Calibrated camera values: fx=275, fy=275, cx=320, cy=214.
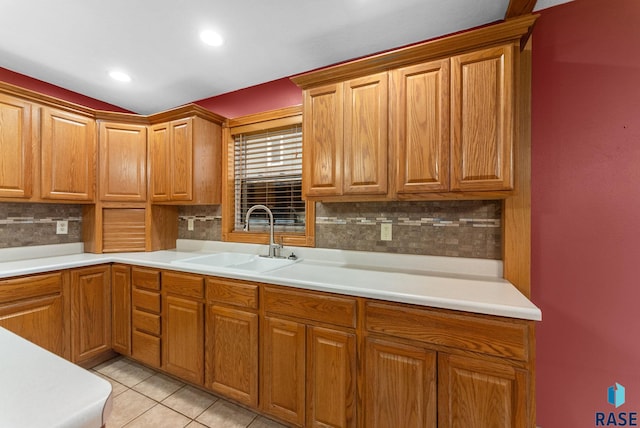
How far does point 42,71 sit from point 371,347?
330 centimetres

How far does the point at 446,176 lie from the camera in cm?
155

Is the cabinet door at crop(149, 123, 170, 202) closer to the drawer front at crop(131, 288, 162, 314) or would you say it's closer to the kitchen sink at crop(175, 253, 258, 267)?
the kitchen sink at crop(175, 253, 258, 267)

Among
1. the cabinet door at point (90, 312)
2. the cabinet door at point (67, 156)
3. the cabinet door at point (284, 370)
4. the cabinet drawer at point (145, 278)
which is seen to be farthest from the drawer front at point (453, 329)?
the cabinet door at point (67, 156)

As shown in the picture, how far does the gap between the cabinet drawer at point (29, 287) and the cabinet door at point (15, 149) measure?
26.2 inches

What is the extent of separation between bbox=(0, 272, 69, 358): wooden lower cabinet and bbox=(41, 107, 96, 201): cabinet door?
733 mm

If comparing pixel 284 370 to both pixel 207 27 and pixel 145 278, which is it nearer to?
pixel 145 278

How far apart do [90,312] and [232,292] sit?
1.41 meters

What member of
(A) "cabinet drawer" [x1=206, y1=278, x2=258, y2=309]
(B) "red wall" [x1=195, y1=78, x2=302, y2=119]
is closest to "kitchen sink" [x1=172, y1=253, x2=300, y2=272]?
(A) "cabinet drawer" [x1=206, y1=278, x2=258, y2=309]

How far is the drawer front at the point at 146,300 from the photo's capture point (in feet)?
6.91

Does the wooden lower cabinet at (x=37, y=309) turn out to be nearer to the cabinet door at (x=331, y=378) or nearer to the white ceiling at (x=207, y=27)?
the white ceiling at (x=207, y=27)

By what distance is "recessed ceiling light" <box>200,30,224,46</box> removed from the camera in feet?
6.05

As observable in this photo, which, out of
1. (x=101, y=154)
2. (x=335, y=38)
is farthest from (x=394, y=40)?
(x=101, y=154)

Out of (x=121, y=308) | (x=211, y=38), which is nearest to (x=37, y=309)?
(x=121, y=308)

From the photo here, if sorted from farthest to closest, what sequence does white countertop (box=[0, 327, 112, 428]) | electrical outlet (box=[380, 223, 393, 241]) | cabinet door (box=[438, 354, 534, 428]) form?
electrical outlet (box=[380, 223, 393, 241]), cabinet door (box=[438, 354, 534, 428]), white countertop (box=[0, 327, 112, 428])
